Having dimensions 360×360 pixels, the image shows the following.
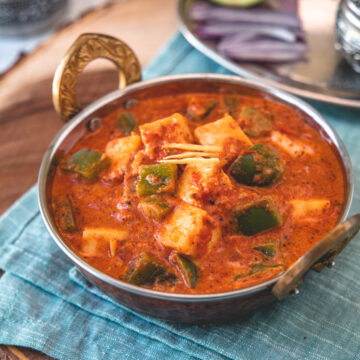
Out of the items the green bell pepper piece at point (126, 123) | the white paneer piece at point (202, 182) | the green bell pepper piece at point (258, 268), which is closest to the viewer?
the green bell pepper piece at point (258, 268)

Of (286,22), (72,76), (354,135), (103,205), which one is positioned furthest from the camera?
(286,22)

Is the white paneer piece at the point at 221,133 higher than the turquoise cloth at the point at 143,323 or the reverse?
higher

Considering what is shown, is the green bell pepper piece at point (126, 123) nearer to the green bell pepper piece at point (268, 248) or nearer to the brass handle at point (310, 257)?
the green bell pepper piece at point (268, 248)

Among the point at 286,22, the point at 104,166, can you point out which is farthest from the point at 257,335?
the point at 286,22

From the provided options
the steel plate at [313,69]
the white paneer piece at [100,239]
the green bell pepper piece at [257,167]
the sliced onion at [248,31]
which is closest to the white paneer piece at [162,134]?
the green bell pepper piece at [257,167]

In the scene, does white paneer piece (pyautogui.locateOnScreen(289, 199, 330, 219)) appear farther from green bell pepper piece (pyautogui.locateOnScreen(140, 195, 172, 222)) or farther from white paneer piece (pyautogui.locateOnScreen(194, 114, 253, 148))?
green bell pepper piece (pyautogui.locateOnScreen(140, 195, 172, 222))

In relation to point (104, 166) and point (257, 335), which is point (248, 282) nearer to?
point (257, 335)
